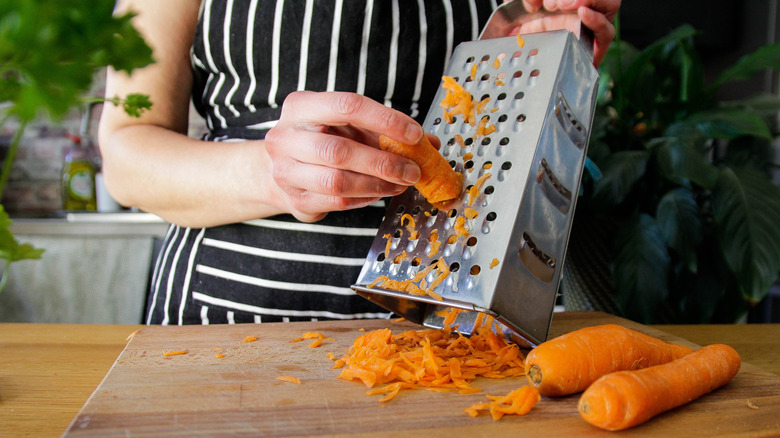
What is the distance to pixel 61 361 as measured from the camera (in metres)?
0.96

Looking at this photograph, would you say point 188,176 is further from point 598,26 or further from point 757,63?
point 757,63

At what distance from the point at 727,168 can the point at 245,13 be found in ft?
4.66

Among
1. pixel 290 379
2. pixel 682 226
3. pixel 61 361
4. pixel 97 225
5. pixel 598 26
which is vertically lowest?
pixel 97 225

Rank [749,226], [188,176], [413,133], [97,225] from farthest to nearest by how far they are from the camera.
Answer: [97,225]
[749,226]
[188,176]
[413,133]

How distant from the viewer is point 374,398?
682 millimetres

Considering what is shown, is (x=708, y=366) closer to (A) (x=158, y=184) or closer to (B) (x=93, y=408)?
(B) (x=93, y=408)

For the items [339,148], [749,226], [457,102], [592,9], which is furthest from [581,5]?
[749,226]

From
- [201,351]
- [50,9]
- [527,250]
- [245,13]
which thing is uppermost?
[245,13]

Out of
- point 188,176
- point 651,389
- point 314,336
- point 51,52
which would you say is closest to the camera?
point 51,52

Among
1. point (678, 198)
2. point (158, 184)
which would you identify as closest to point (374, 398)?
point (158, 184)

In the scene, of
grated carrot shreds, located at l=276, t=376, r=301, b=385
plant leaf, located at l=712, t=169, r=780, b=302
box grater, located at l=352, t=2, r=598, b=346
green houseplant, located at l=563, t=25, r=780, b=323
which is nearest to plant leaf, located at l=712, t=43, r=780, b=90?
green houseplant, located at l=563, t=25, r=780, b=323

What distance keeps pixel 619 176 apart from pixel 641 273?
28 centimetres

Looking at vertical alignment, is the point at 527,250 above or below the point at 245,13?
below

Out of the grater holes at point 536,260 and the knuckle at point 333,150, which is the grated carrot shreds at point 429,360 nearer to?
the grater holes at point 536,260
